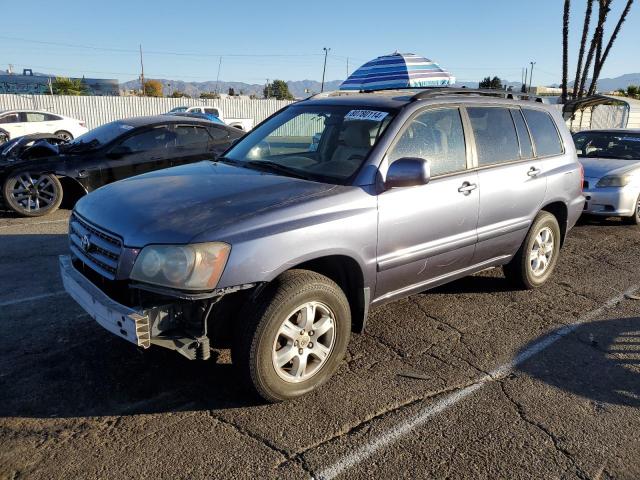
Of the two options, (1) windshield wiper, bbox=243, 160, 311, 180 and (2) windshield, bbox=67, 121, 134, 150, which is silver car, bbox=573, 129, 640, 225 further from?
(2) windshield, bbox=67, 121, 134, 150

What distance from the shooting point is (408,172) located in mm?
3383

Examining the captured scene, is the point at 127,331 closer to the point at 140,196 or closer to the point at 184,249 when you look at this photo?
the point at 184,249

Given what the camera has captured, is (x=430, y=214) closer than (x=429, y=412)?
No

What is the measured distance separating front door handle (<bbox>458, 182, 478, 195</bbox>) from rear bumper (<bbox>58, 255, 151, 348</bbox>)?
8.13ft

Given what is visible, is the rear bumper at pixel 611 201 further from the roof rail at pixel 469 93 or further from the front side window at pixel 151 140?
the front side window at pixel 151 140

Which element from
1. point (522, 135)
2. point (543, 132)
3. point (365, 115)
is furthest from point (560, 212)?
point (365, 115)

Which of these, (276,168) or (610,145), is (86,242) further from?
(610,145)

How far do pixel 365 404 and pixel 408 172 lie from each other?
1469 millimetres

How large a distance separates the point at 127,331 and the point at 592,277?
497cm

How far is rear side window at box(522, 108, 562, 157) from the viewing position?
195 inches

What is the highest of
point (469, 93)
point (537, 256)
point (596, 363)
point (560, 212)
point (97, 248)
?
point (469, 93)

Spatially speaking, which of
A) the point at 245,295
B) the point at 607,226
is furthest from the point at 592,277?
the point at 245,295

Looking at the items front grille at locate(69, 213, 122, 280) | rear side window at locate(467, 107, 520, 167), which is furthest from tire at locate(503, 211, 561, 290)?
front grille at locate(69, 213, 122, 280)

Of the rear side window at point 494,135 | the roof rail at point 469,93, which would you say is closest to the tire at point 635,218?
the roof rail at point 469,93
